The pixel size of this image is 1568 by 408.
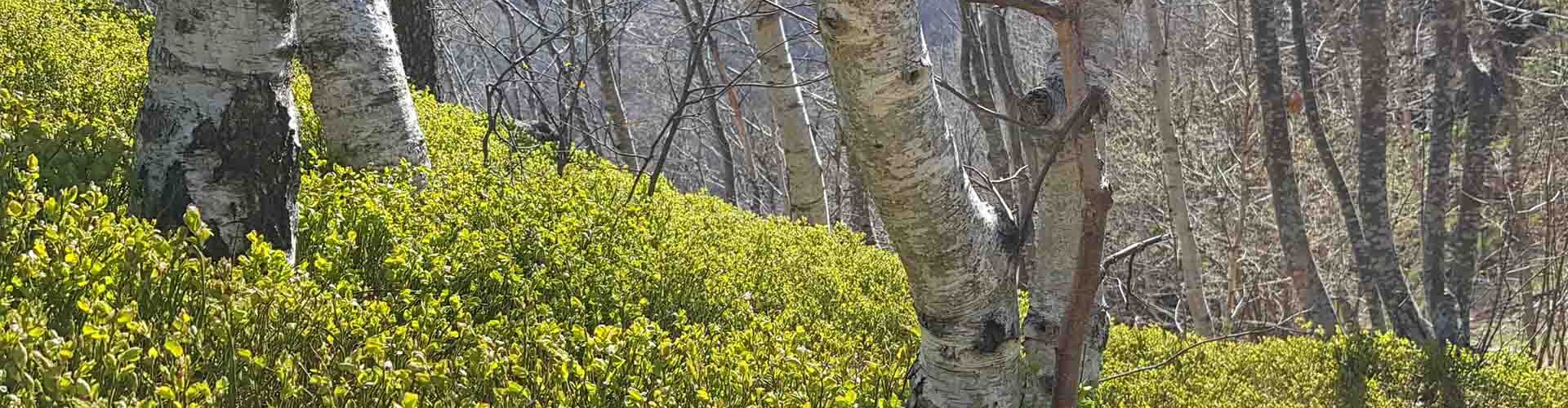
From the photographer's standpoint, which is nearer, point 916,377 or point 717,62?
point 916,377

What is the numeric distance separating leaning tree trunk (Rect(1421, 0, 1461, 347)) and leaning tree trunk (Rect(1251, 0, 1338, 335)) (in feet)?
2.77

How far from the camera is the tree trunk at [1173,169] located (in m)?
9.59

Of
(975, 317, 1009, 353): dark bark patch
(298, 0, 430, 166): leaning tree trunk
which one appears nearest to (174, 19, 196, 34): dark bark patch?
(298, 0, 430, 166): leaning tree trunk

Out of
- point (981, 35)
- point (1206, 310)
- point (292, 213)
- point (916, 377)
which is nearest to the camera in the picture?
point (916, 377)

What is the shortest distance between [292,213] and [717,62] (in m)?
9.24

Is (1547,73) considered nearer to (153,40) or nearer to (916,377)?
(916,377)

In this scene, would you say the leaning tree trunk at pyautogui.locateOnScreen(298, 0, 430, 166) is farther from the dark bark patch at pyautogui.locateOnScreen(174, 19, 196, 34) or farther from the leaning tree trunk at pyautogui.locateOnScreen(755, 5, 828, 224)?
the leaning tree trunk at pyautogui.locateOnScreen(755, 5, 828, 224)

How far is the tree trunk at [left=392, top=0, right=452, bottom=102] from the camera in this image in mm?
8422

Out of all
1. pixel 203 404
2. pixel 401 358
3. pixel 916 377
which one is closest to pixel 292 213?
pixel 401 358

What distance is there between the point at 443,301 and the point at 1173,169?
343 inches

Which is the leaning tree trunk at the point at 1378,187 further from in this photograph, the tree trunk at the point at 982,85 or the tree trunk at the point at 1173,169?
the tree trunk at the point at 982,85

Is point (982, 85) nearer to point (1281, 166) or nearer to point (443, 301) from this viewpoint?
point (1281, 166)

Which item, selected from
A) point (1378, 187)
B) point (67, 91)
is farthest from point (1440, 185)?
point (67, 91)

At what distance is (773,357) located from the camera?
3129 mm
